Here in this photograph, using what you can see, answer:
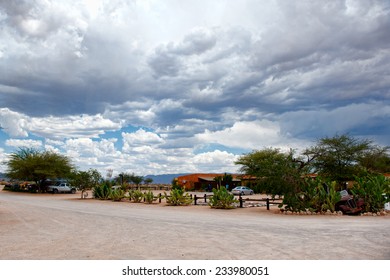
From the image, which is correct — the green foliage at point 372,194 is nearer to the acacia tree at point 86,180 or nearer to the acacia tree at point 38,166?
the acacia tree at point 86,180

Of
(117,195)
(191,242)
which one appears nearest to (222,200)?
(117,195)

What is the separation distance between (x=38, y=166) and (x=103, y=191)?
2240cm

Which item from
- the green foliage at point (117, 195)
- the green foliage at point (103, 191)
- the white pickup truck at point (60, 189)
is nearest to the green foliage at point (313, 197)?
the green foliage at point (117, 195)

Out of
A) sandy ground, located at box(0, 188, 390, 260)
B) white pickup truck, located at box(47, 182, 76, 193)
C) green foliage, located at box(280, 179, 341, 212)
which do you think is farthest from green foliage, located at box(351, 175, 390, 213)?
white pickup truck, located at box(47, 182, 76, 193)

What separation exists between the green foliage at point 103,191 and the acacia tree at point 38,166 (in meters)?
18.9

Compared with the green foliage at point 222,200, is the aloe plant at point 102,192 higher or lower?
higher

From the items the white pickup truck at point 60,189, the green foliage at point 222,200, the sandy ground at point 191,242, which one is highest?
the white pickup truck at point 60,189

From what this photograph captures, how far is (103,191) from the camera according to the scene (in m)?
38.8

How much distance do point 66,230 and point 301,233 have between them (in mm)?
8574

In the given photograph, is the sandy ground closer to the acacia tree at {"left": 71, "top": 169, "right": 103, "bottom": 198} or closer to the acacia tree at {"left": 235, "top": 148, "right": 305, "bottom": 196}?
the acacia tree at {"left": 235, "top": 148, "right": 305, "bottom": 196}

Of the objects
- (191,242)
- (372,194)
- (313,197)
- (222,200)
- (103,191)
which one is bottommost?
(191,242)

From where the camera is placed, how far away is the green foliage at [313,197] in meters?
21.0

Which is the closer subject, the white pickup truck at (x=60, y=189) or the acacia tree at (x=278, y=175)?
the acacia tree at (x=278, y=175)

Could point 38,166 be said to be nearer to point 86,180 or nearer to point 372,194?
point 86,180
